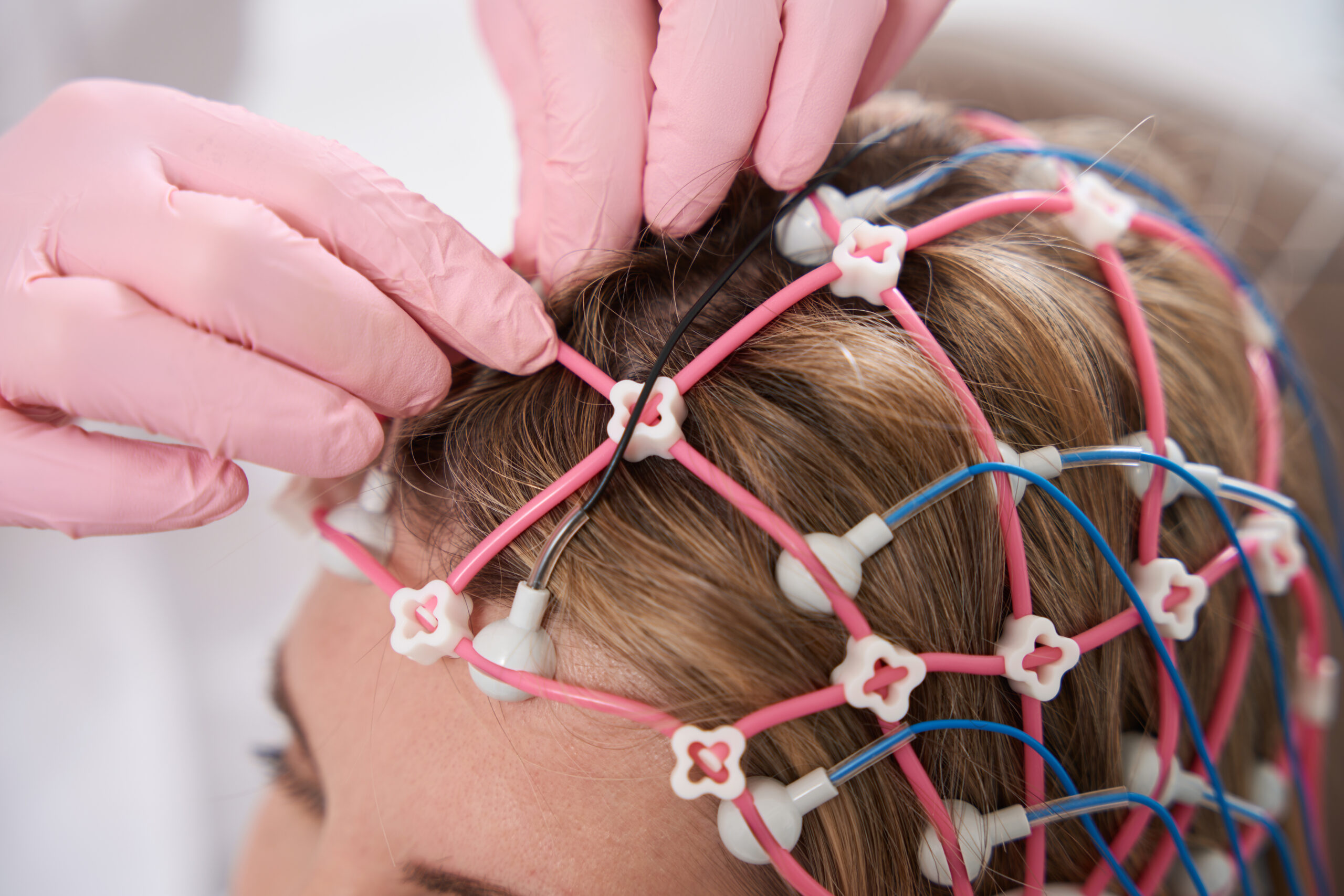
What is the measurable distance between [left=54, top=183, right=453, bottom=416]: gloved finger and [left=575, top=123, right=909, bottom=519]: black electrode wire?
17cm

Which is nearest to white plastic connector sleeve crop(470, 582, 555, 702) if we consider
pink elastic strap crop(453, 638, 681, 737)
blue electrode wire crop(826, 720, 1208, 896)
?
pink elastic strap crop(453, 638, 681, 737)

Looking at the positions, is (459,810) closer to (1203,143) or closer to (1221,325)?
(1221,325)

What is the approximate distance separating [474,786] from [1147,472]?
0.56 meters

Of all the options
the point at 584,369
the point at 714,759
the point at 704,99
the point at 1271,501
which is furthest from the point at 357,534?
the point at 1271,501

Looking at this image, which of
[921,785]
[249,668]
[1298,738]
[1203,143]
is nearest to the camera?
[921,785]

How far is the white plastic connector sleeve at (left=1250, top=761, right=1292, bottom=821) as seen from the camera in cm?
69

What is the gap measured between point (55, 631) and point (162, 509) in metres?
0.93

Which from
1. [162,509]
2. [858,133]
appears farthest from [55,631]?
[858,133]

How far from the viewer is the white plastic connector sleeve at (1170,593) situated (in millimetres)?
528

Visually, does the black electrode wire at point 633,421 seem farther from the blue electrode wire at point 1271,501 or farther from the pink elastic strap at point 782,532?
the blue electrode wire at point 1271,501

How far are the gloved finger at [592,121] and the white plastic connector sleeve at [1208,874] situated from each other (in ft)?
2.45

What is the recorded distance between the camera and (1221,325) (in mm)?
672

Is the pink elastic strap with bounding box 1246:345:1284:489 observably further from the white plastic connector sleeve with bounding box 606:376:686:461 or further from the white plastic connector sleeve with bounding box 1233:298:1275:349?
the white plastic connector sleeve with bounding box 606:376:686:461

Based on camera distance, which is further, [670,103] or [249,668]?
[249,668]
